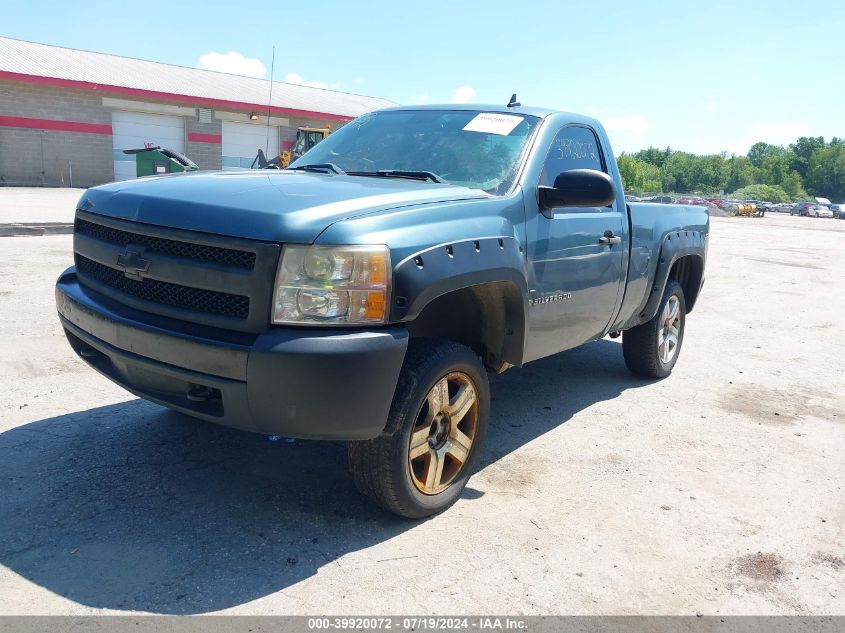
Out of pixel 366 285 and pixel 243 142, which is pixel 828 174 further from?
pixel 366 285

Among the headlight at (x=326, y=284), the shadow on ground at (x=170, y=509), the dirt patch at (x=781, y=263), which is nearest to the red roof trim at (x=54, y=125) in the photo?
the dirt patch at (x=781, y=263)

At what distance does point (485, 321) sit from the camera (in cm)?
364

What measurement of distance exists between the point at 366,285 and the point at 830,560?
238 centimetres

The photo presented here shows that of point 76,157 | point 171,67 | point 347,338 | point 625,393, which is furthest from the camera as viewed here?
point 171,67

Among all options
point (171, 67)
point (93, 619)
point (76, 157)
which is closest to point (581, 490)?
point (93, 619)

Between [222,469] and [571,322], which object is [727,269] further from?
[222,469]

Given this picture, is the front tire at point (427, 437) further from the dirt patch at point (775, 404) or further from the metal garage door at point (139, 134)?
the metal garage door at point (139, 134)

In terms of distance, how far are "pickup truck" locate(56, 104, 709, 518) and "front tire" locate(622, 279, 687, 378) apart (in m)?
1.39

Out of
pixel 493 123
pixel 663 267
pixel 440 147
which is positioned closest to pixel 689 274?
pixel 663 267

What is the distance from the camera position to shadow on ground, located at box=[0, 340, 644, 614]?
2.64m

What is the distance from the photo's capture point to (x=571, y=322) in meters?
4.11

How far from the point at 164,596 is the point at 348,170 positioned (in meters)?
2.43

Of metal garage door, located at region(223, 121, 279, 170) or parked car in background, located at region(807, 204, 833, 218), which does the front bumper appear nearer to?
metal garage door, located at region(223, 121, 279, 170)

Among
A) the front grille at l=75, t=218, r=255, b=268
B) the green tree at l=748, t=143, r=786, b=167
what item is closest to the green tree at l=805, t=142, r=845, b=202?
the green tree at l=748, t=143, r=786, b=167
